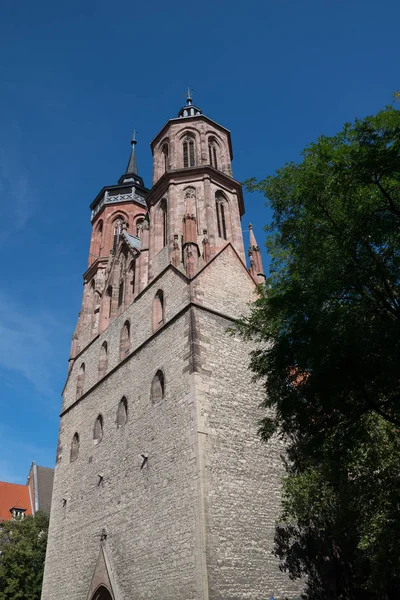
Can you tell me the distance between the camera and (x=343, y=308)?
29.0 ft

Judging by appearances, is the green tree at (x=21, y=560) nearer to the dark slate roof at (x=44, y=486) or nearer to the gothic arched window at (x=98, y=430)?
the gothic arched window at (x=98, y=430)

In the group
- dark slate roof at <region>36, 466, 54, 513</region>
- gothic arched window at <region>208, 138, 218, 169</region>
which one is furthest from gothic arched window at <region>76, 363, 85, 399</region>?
dark slate roof at <region>36, 466, 54, 513</region>

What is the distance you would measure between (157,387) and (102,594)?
6173mm

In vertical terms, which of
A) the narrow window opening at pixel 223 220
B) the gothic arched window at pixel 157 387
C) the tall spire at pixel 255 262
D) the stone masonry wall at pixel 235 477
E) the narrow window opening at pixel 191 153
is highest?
the narrow window opening at pixel 191 153

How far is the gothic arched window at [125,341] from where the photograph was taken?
18.1 m

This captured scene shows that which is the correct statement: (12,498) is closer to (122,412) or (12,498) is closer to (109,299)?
(109,299)

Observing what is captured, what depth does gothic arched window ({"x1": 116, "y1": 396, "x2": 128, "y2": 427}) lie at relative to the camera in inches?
644

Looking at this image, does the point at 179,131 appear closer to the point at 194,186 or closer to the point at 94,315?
the point at 194,186

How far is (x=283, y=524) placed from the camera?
521 inches

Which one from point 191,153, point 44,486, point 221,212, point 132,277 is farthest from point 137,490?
point 44,486

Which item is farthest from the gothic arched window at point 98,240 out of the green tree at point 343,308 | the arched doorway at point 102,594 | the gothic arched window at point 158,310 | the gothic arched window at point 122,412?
the green tree at point 343,308

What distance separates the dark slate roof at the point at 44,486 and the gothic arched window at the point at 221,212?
928 inches

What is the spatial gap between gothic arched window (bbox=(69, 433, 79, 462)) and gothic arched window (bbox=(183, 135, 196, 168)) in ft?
40.9

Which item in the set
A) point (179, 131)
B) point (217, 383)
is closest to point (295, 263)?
point (217, 383)
